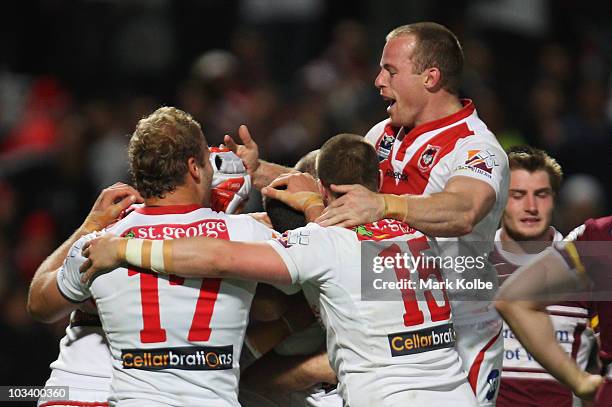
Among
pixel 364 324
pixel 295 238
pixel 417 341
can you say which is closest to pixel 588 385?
pixel 417 341

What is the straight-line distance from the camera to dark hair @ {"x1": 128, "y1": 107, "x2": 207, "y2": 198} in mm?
4367

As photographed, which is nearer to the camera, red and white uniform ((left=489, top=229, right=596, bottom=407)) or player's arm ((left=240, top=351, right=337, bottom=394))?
player's arm ((left=240, top=351, right=337, bottom=394))

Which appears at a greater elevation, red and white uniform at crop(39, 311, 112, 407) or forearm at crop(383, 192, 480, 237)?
forearm at crop(383, 192, 480, 237)

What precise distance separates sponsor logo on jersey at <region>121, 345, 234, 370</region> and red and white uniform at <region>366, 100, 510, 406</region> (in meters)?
1.26

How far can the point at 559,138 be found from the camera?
9828mm

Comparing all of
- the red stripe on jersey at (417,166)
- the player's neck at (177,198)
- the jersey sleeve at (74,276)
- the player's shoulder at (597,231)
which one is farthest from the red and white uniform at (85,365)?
the player's shoulder at (597,231)

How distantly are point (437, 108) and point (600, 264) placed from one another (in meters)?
1.17

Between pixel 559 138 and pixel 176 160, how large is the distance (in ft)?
20.2

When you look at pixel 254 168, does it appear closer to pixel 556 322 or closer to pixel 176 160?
pixel 176 160

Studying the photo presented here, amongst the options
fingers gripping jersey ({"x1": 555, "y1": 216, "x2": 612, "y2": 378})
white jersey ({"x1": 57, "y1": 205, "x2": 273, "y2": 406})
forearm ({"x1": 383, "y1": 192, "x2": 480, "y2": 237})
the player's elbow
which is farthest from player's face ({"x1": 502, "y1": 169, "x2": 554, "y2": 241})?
the player's elbow

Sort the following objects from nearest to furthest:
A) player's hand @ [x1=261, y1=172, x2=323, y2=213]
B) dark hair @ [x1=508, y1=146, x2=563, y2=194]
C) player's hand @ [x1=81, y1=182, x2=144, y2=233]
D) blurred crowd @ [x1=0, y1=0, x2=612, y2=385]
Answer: player's hand @ [x1=261, y1=172, x2=323, y2=213] → player's hand @ [x1=81, y1=182, x2=144, y2=233] → dark hair @ [x1=508, y1=146, x2=563, y2=194] → blurred crowd @ [x1=0, y1=0, x2=612, y2=385]

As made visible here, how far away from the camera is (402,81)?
16.9 ft

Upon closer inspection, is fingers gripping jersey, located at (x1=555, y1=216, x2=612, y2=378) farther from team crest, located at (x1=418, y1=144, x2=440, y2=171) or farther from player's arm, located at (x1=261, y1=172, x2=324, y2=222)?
player's arm, located at (x1=261, y1=172, x2=324, y2=222)

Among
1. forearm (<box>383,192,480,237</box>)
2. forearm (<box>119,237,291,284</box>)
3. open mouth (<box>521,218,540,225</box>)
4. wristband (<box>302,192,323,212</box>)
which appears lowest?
open mouth (<box>521,218,540,225</box>)
